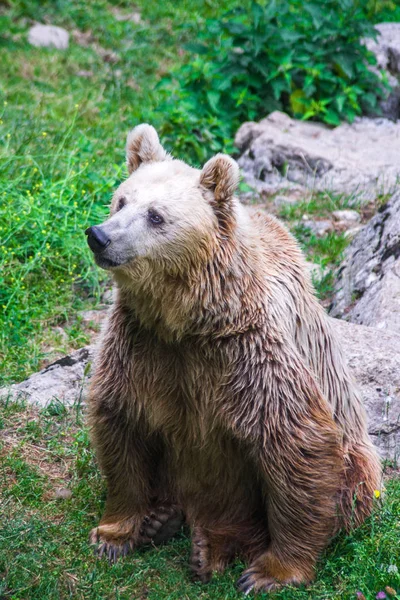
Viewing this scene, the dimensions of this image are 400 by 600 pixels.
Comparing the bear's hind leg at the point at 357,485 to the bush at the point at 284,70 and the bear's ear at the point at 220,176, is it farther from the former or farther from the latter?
the bush at the point at 284,70

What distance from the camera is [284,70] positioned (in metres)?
9.39

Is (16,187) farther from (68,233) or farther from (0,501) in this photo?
(0,501)

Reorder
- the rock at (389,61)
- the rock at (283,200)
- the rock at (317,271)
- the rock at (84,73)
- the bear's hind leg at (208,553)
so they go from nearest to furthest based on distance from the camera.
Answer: the bear's hind leg at (208,553), the rock at (317,271), the rock at (283,200), the rock at (389,61), the rock at (84,73)

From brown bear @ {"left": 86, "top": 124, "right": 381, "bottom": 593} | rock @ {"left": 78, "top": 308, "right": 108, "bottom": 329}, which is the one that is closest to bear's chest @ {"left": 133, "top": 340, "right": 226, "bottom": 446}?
brown bear @ {"left": 86, "top": 124, "right": 381, "bottom": 593}

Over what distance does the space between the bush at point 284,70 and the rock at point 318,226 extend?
1.57 m

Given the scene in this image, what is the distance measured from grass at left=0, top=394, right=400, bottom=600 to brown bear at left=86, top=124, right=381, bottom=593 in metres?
0.10

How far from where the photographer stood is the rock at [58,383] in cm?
593

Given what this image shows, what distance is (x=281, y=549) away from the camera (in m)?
4.64

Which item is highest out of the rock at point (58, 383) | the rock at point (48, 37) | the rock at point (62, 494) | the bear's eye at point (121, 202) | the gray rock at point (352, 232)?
the bear's eye at point (121, 202)

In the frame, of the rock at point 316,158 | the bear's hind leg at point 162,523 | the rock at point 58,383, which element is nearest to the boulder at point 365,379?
the rock at point 58,383

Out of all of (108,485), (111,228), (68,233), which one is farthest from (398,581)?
(68,233)

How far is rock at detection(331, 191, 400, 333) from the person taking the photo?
641 centimetres

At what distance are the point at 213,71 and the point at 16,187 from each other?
9.37 feet

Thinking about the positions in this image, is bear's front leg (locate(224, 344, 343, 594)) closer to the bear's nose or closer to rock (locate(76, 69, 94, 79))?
the bear's nose
